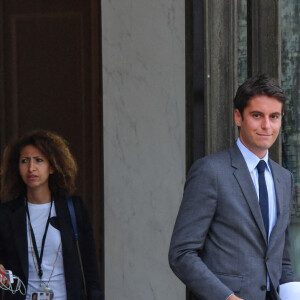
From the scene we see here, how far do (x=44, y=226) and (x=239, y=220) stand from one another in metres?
1.60

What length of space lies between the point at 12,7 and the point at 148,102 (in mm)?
1576

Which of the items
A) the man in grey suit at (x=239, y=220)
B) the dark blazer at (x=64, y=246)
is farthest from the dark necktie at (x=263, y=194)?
the dark blazer at (x=64, y=246)

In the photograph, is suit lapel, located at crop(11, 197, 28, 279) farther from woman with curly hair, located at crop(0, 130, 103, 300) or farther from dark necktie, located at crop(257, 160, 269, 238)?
dark necktie, located at crop(257, 160, 269, 238)

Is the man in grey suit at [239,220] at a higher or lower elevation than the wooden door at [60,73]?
lower

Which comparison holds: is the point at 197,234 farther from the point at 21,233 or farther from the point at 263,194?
the point at 21,233

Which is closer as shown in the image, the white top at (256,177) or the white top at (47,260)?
the white top at (256,177)

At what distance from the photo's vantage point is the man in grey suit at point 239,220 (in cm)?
446

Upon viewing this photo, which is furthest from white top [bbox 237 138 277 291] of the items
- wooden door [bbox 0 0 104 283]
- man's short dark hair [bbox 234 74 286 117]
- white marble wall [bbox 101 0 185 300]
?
wooden door [bbox 0 0 104 283]

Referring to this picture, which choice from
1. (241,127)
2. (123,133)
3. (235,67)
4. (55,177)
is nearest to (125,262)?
(123,133)

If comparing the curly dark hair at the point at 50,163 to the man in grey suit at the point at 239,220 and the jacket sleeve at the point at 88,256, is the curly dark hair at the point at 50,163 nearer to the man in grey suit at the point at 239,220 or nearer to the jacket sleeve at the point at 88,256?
the jacket sleeve at the point at 88,256

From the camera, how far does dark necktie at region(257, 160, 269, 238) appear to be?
4562 mm

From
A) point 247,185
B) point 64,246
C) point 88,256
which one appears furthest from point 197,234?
point 88,256

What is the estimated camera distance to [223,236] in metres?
4.50

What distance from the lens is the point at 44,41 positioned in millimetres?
7863
